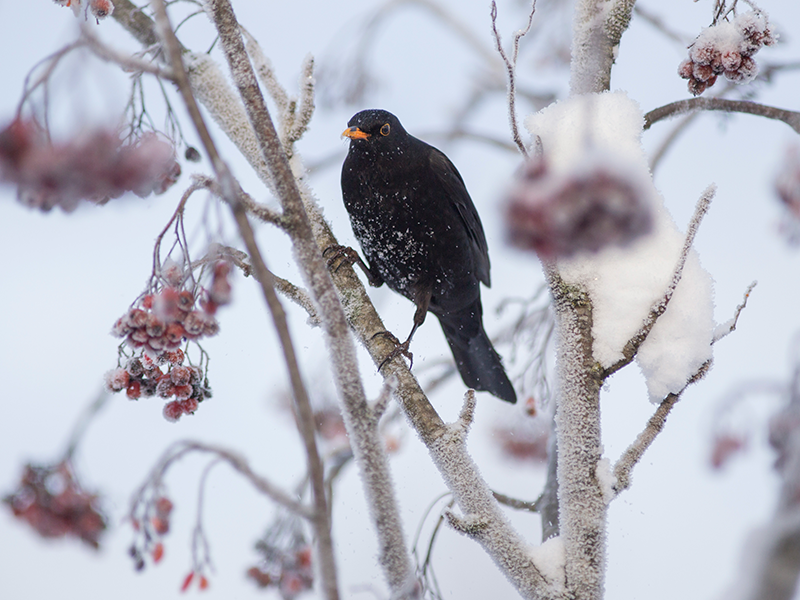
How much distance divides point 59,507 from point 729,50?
1.96m

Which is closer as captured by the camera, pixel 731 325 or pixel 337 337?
pixel 337 337

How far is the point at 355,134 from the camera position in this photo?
7.93 feet

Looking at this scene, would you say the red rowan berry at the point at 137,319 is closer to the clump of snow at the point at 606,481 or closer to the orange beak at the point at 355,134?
the clump of snow at the point at 606,481

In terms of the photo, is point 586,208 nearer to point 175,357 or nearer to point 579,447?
point 579,447

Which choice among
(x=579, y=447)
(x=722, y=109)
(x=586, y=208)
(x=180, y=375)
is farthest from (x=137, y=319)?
(x=722, y=109)

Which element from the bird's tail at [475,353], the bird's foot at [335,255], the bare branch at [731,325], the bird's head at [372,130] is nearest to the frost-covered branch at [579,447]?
the bare branch at [731,325]

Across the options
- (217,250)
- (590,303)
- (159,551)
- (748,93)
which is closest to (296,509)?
(159,551)

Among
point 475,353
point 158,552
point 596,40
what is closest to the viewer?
point 158,552

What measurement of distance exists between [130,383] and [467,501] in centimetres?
86

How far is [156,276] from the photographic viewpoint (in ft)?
4.04

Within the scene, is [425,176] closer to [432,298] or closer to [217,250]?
[432,298]

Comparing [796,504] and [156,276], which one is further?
[796,504]

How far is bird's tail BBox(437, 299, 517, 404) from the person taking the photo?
282 centimetres

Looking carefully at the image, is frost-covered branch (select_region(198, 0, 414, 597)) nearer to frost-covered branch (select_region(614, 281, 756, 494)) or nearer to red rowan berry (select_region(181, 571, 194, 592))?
red rowan berry (select_region(181, 571, 194, 592))
